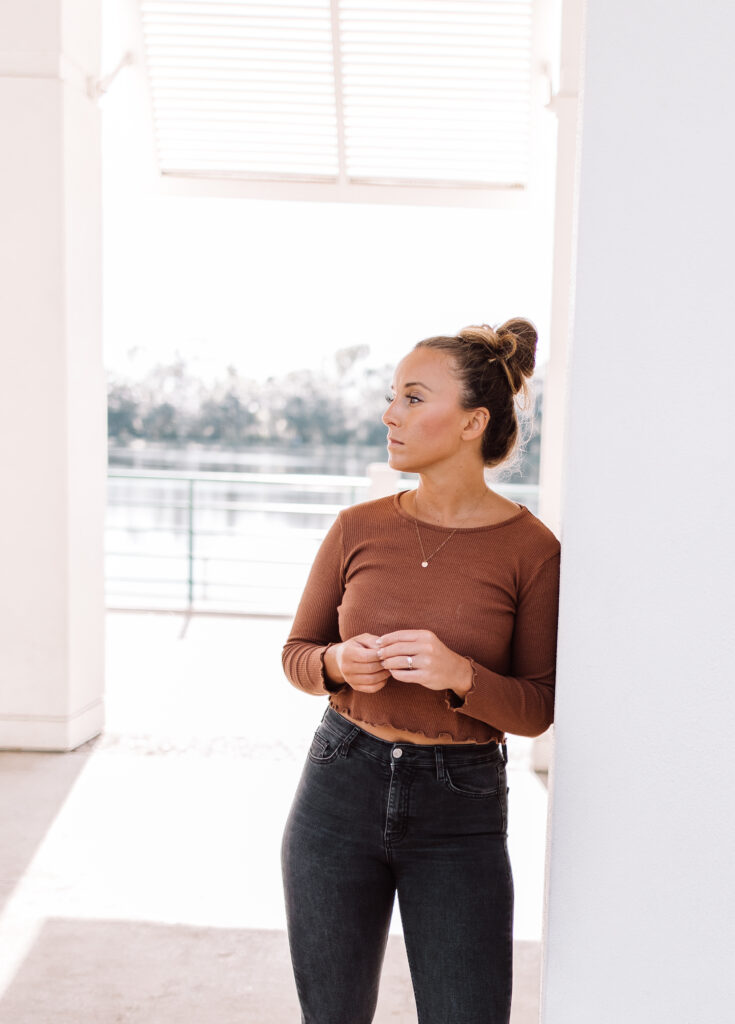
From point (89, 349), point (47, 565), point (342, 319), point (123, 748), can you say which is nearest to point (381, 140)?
point (89, 349)

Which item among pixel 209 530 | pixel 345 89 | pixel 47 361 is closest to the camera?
pixel 47 361

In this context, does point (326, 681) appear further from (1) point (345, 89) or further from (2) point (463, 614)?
(1) point (345, 89)

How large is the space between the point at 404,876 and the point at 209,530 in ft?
17.0

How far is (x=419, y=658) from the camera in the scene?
1.09 m

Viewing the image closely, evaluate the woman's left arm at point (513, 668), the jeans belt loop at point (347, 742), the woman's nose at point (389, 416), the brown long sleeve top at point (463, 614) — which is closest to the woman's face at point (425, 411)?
the woman's nose at point (389, 416)

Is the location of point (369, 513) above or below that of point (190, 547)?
above

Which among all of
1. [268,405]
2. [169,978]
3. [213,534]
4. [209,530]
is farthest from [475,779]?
[268,405]

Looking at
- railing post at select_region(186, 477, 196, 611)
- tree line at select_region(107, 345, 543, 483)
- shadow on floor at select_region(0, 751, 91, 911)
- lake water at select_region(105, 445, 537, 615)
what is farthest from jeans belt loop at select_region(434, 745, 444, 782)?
tree line at select_region(107, 345, 543, 483)

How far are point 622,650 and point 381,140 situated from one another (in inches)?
163

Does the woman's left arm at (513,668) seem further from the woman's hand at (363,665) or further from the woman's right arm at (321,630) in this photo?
the woman's right arm at (321,630)

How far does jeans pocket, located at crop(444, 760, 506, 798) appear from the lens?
1214 mm

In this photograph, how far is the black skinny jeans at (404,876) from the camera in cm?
118

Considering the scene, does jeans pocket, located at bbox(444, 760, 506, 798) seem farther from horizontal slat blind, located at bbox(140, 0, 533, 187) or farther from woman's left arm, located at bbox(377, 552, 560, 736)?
horizontal slat blind, located at bbox(140, 0, 533, 187)

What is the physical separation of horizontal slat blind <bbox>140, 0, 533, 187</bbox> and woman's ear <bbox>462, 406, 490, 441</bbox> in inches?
136
